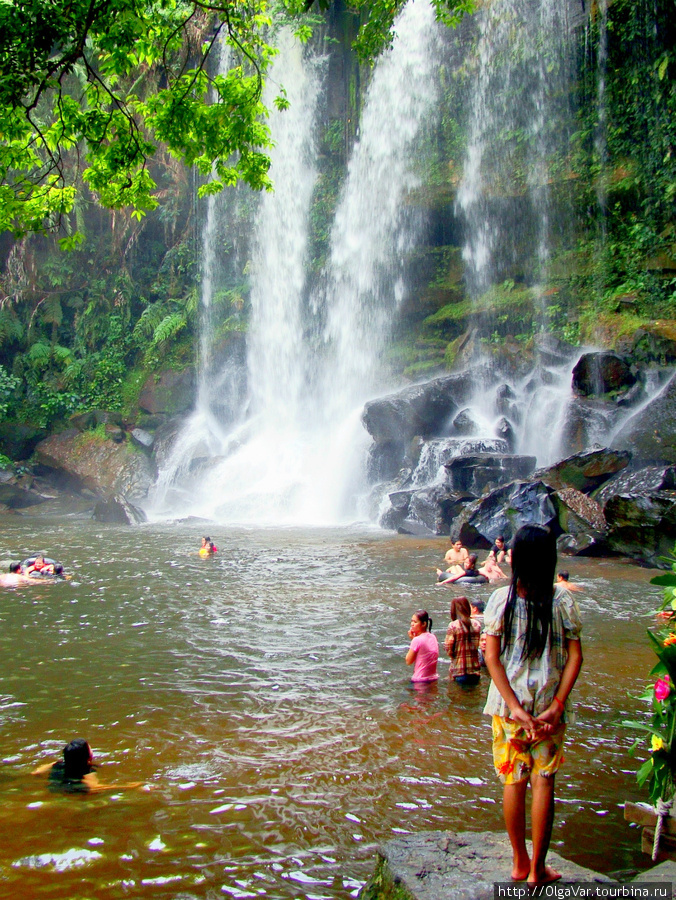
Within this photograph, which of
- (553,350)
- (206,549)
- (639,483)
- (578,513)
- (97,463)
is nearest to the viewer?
(639,483)

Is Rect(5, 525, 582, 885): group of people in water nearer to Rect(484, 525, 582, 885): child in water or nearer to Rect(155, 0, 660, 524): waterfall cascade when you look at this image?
Rect(484, 525, 582, 885): child in water

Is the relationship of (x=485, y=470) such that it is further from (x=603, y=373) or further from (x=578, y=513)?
(x=603, y=373)

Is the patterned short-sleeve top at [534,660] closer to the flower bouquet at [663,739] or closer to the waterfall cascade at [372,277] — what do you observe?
the flower bouquet at [663,739]

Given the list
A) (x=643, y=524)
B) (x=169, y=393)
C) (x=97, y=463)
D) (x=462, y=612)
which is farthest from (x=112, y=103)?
(x=169, y=393)

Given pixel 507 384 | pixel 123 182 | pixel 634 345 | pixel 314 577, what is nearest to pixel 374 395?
pixel 507 384

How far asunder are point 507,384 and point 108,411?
1515 centimetres

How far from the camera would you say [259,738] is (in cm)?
473

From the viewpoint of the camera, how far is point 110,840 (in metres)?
3.37

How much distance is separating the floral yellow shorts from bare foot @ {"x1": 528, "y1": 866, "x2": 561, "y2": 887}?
12.3 inches

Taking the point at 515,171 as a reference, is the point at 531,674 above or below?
below

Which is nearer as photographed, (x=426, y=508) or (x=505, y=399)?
(x=426, y=508)

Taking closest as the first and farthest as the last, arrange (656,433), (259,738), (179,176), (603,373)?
(259,738) → (656,433) → (603,373) → (179,176)

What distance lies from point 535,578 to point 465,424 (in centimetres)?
1692

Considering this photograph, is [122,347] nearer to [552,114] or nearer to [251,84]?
[552,114]
